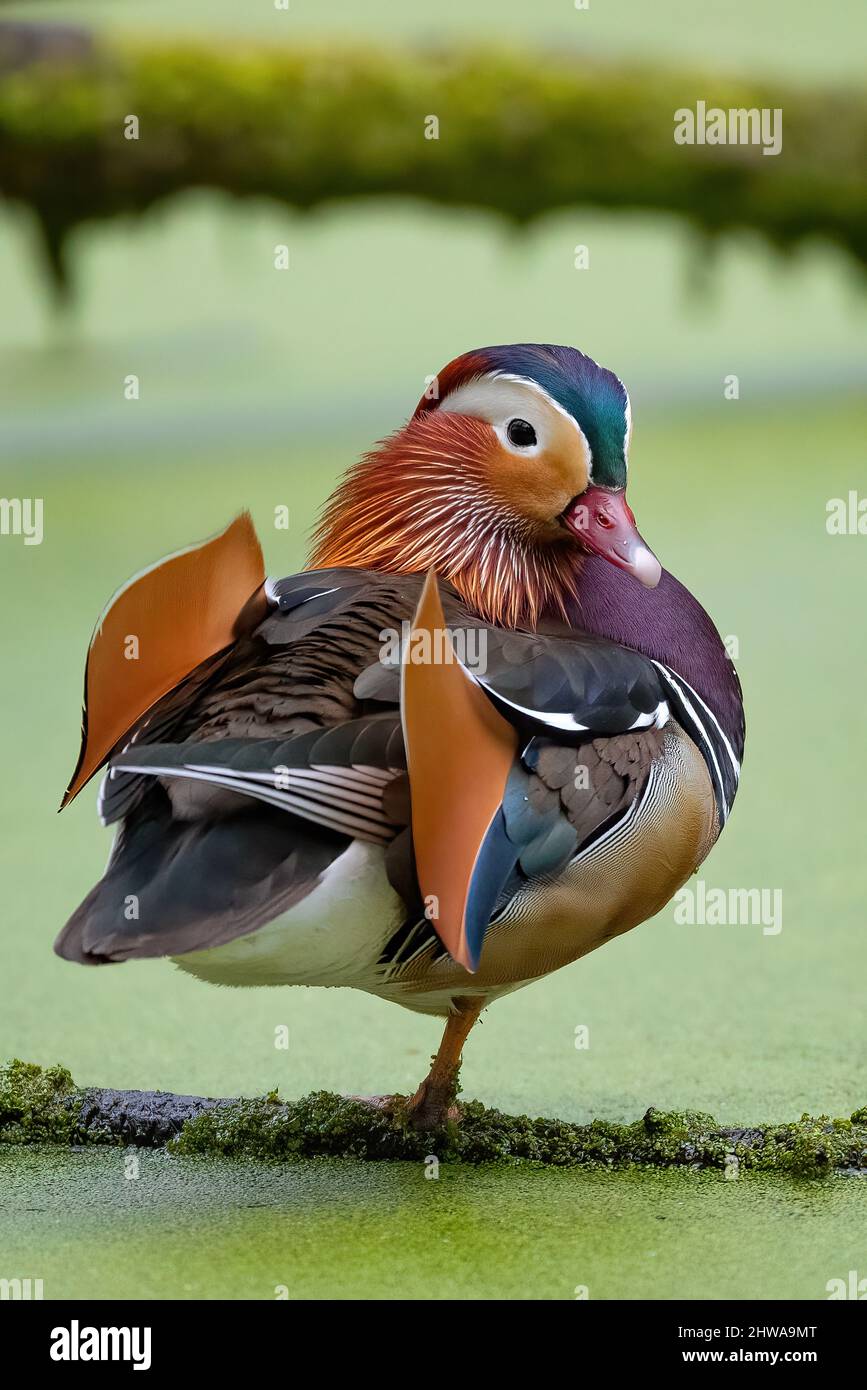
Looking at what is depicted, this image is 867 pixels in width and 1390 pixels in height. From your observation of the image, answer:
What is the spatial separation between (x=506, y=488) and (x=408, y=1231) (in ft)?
2.40

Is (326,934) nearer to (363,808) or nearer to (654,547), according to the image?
(363,808)

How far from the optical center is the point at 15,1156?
1.82m

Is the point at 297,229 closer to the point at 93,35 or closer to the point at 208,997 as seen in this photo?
the point at 93,35

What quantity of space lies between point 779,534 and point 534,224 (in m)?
1.40

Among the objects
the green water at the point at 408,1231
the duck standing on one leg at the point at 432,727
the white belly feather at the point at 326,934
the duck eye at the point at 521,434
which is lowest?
the green water at the point at 408,1231

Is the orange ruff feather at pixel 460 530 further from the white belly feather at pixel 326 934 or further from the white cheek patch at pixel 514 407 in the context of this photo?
the white belly feather at pixel 326 934

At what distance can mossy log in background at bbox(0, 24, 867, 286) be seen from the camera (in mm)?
4672

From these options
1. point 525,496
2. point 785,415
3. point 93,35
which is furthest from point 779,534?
point 525,496

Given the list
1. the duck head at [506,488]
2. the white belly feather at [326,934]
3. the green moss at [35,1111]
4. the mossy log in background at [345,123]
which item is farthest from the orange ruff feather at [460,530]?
the mossy log in background at [345,123]

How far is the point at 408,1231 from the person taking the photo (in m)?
1.64

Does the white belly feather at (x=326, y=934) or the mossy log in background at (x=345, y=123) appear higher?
the mossy log in background at (x=345, y=123)

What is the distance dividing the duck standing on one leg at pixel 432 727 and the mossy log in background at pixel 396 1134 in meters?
0.06

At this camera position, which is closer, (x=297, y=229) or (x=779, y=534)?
(x=779, y=534)

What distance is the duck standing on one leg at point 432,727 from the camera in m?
1.44
